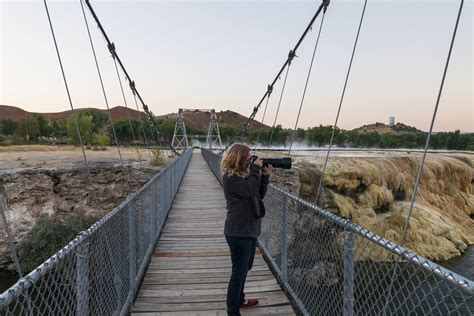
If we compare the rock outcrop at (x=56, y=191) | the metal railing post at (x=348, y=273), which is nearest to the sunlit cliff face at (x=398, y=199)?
the rock outcrop at (x=56, y=191)

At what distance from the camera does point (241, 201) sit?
262 cm

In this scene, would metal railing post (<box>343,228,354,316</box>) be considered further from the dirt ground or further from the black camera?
the dirt ground

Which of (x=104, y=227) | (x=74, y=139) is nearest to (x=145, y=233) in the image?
(x=104, y=227)

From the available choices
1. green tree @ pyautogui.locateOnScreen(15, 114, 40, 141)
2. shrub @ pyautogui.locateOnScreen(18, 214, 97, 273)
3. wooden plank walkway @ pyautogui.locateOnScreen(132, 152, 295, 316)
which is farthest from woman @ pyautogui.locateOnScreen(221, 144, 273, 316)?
green tree @ pyautogui.locateOnScreen(15, 114, 40, 141)

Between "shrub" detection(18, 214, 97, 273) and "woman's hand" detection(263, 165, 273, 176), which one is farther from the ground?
"woman's hand" detection(263, 165, 273, 176)

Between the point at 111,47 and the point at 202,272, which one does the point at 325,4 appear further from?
the point at 202,272

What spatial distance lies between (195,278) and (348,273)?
2.11 m

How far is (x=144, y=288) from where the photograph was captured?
3.52m

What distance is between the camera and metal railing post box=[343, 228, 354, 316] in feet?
6.91

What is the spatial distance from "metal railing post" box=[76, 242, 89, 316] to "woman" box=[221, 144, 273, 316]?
1033 millimetres

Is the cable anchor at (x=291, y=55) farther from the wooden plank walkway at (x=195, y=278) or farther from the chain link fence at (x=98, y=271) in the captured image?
the chain link fence at (x=98, y=271)

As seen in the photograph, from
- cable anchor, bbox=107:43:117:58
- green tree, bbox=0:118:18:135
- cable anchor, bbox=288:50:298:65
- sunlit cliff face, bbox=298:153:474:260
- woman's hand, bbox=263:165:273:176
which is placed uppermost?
cable anchor, bbox=107:43:117:58

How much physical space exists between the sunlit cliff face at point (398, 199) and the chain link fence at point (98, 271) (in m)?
13.1

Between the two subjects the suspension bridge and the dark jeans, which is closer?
the suspension bridge
